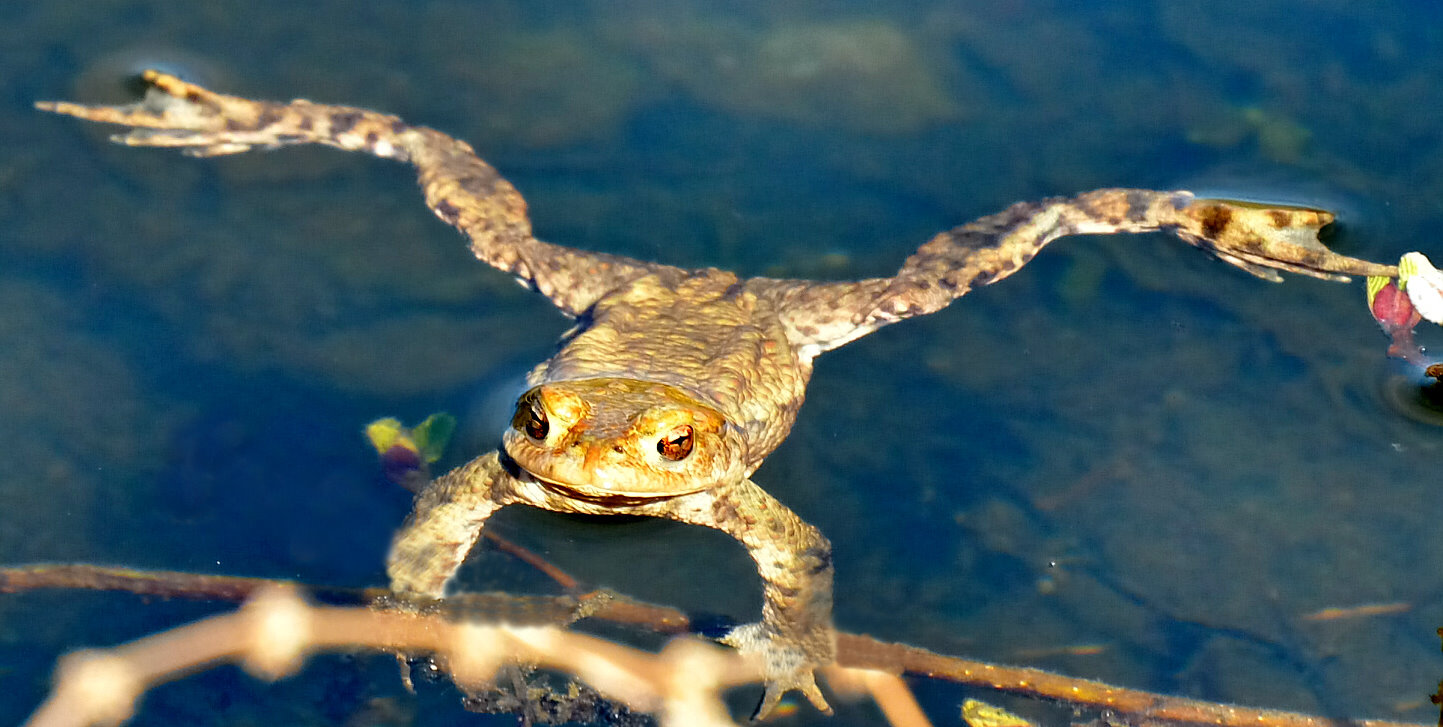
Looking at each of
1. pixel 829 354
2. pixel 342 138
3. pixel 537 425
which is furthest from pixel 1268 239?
pixel 342 138

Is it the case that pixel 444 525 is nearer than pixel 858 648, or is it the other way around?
pixel 858 648

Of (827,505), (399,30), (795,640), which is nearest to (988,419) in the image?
(827,505)

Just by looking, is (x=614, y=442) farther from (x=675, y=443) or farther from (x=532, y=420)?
(x=532, y=420)

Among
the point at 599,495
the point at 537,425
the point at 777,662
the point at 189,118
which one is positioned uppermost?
the point at 189,118

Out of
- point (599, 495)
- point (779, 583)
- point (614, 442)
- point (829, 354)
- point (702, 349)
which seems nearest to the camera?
point (614, 442)

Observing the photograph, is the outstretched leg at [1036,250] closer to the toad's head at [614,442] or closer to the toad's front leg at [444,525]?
the toad's head at [614,442]

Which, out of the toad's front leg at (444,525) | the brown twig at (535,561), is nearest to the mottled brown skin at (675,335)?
A: the toad's front leg at (444,525)
